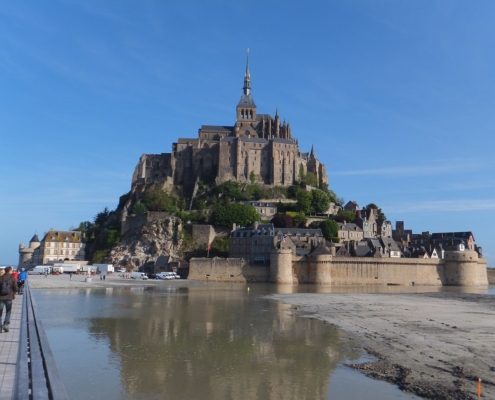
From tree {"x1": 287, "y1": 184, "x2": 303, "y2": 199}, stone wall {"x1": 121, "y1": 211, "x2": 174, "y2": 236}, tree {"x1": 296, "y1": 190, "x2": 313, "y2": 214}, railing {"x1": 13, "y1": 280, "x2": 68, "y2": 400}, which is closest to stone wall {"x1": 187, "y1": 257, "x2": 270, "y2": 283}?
stone wall {"x1": 121, "y1": 211, "x2": 174, "y2": 236}

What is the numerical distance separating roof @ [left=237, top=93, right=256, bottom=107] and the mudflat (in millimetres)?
55766

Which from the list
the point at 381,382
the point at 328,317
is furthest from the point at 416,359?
the point at 328,317

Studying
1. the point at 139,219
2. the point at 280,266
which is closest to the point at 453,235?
the point at 280,266

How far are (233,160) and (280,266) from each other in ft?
81.2

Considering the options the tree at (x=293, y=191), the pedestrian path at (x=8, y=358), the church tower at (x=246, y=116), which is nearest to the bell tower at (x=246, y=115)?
the church tower at (x=246, y=116)

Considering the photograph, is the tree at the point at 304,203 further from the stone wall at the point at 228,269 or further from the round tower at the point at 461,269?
the round tower at the point at 461,269

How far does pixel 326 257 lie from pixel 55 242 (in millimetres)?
38887

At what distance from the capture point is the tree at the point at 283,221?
55.3 meters

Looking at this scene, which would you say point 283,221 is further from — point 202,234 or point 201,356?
point 201,356

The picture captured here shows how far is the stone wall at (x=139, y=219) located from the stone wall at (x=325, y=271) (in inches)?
410

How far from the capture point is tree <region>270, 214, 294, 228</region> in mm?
55344

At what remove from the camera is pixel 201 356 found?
1258 cm

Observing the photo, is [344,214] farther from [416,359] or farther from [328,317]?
[416,359]

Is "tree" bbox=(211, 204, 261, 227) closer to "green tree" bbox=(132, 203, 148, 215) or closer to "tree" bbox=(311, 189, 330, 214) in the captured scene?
"tree" bbox=(311, 189, 330, 214)
